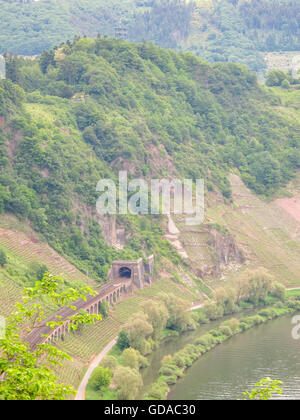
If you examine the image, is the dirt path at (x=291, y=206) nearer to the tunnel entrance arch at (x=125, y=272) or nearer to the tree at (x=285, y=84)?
the tunnel entrance arch at (x=125, y=272)

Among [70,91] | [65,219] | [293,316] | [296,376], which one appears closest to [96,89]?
[70,91]

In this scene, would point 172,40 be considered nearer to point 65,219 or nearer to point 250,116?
point 250,116

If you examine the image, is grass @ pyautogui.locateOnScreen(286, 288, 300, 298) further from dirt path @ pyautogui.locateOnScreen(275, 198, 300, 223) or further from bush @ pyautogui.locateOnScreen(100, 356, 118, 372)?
bush @ pyautogui.locateOnScreen(100, 356, 118, 372)

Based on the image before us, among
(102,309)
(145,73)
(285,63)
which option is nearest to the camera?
(102,309)

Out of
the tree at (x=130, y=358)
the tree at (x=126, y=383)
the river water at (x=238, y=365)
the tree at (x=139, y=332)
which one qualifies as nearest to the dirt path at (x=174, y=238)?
the river water at (x=238, y=365)

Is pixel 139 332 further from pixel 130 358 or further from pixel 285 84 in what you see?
pixel 285 84

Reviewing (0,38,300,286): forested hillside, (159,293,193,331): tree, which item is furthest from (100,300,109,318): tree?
(0,38,300,286): forested hillside
